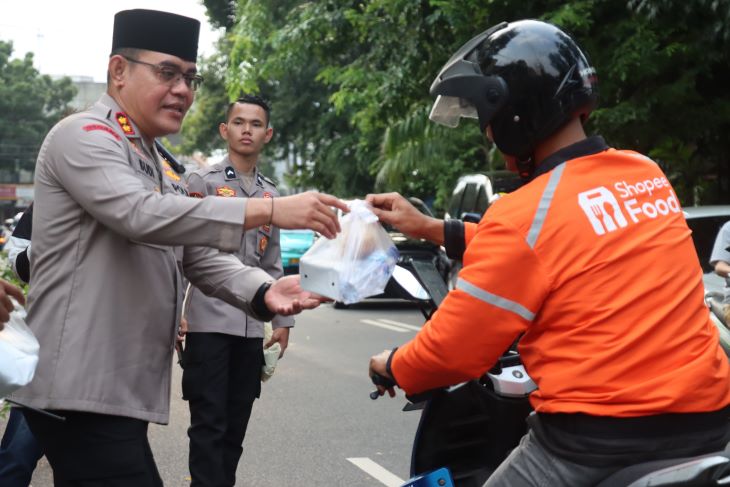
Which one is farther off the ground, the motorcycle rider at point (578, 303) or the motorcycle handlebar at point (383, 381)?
the motorcycle rider at point (578, 303)

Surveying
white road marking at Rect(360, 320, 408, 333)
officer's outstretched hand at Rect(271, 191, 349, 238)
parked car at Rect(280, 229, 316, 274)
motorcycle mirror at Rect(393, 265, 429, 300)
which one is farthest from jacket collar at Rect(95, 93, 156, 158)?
parked car at Rect(280, 229, 316, 274)

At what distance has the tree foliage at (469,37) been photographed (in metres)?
12.3

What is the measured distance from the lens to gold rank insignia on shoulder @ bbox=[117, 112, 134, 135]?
3035 mm

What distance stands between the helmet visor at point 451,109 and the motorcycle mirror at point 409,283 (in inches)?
21.7

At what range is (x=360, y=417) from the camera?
26.1 ft

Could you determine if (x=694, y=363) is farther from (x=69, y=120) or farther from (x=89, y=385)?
(x=69, y=120)

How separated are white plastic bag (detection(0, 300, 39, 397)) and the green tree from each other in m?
54.4

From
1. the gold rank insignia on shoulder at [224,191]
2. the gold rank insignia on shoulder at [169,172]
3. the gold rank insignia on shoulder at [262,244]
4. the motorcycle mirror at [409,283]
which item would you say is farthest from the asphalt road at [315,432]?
the gold rank insignia on shoulder at [169,172]

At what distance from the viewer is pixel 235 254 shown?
17.4 feet

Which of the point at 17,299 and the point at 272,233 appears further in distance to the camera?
the point at 272,233

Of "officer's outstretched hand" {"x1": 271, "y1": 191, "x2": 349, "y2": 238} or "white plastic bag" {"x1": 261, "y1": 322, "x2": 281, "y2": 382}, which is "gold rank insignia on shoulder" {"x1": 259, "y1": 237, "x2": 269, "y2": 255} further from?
"officer's outstretched hand" {"x1": 271, "y1": 191, "x2": 349, "y2": 238}

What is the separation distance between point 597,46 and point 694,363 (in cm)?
1119

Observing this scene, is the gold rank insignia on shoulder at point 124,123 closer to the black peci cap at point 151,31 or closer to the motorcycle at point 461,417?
the black peci cap at point 151,31

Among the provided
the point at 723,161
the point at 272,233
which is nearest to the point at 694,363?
the point at 272,233
